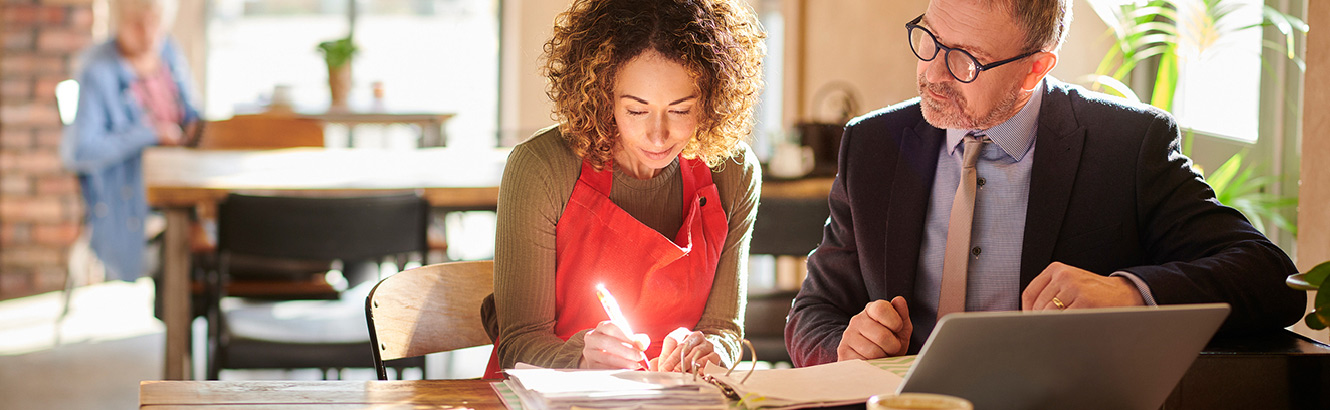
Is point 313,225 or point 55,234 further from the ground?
point 313,225

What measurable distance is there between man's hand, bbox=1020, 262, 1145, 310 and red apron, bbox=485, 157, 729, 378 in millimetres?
483

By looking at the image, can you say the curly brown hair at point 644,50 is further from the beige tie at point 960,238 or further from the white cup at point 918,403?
the white cup at point 918,403

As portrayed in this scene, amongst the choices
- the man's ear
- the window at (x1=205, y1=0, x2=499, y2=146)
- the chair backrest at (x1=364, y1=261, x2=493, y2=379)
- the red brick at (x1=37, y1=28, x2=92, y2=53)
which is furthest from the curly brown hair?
the window at (x1=205, y1=0, x2=499, y2=146)

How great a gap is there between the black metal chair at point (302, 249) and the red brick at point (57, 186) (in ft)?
12.1

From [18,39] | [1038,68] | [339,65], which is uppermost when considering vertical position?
[18,39]

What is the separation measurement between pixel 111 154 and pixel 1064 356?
443cm

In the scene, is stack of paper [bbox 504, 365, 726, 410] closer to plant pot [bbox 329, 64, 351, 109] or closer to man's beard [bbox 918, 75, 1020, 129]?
Answer: man's beard [bbox 918, 75, 1020, 129]

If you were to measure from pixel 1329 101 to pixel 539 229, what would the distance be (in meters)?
1.10

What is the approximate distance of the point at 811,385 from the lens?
39.5 inches

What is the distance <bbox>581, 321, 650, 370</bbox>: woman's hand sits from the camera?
3.87 feet

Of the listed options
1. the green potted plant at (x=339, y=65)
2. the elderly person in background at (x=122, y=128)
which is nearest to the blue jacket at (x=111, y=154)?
the elderly person in background at (x=122, y=128)

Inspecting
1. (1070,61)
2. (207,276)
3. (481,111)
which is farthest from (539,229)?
(481,111)

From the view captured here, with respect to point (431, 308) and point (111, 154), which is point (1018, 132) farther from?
point (111, 154)

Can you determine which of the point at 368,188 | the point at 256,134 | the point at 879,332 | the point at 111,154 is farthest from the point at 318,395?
the point at 111,154
